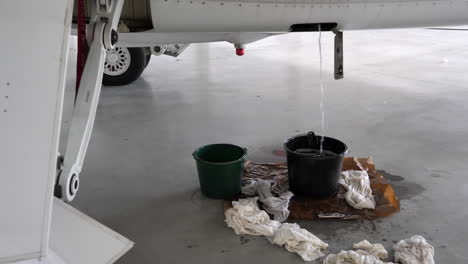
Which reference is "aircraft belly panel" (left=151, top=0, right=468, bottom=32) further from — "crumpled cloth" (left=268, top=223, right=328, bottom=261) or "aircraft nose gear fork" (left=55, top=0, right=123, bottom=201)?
"crumpled cloth" (left=268, top=223, right=328, bottom=261)

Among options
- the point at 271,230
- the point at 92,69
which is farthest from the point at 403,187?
the point at 92,69

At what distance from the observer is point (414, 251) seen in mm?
1891

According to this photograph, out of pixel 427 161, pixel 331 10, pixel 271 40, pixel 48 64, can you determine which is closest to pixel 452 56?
pixel 271 40

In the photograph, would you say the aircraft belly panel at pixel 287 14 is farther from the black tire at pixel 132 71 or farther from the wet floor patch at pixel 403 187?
the black tire at pixel 132 71

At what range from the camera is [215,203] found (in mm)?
2422

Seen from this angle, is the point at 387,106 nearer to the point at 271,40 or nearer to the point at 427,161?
the point at 427,161

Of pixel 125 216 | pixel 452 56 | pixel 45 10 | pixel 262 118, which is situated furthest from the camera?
pixel 452 56

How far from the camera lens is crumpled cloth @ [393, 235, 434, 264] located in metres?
Result: 1.85

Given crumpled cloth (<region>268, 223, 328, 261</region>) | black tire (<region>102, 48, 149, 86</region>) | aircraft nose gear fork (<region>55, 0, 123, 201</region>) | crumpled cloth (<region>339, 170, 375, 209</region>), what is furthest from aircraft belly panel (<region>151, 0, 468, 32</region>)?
black tire (<region>102, 48, 149, 86</region>)

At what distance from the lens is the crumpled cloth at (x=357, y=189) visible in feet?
7.59

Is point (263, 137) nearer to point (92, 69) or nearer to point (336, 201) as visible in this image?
point (336, 201)

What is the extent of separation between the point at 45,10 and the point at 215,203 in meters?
1.55

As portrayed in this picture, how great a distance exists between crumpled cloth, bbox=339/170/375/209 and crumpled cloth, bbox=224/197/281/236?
46 centimetres

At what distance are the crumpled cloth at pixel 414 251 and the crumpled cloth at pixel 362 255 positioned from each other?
2.7 inches
